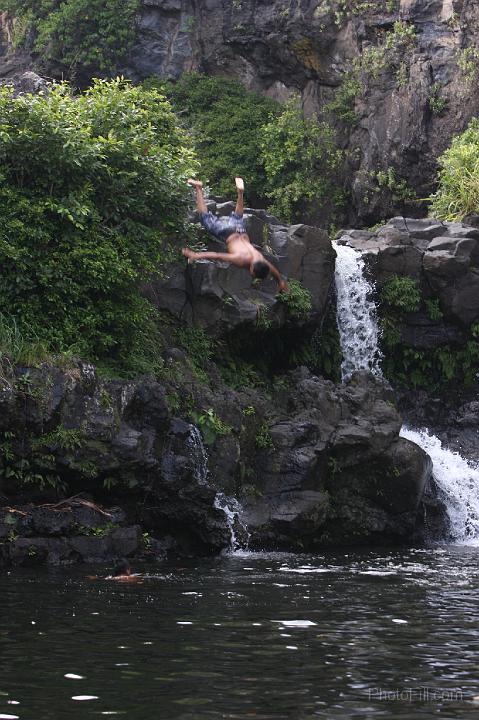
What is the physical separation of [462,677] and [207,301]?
1282 centimetres

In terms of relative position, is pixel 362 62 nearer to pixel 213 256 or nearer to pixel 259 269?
pixel 213 256

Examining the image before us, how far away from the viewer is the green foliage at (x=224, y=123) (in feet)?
110

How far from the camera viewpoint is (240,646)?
8.40 m

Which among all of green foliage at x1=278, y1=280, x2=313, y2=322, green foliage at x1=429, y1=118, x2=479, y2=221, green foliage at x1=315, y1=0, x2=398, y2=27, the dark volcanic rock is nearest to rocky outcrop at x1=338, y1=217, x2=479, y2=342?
green foliage at x1=429, y1=118, x2=479, y2=221

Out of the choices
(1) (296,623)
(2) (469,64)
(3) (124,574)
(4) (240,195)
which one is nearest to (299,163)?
(2) (469,64)

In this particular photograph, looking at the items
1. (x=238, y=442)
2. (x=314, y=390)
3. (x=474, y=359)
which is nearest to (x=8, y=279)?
(x=238, y=442)

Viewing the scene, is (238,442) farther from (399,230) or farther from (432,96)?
(432,96)

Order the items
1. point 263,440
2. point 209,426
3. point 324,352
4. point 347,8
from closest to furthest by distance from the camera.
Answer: point 209,426
point 263,440
point 324,352
point 347,8

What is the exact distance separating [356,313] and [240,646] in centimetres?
1530

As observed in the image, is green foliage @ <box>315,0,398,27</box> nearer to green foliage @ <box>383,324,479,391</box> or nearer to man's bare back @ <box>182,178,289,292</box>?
green foliage @ <box>383,324,479,391</box>

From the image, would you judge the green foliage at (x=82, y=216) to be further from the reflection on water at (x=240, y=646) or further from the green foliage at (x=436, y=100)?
the green foliage at (x=436, y=100)

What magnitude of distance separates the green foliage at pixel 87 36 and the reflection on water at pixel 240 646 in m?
26.2

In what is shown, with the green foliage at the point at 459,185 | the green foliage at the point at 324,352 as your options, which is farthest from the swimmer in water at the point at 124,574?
the green foliage at the point at 459,185

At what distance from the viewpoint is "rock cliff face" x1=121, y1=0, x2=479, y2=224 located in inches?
1216
